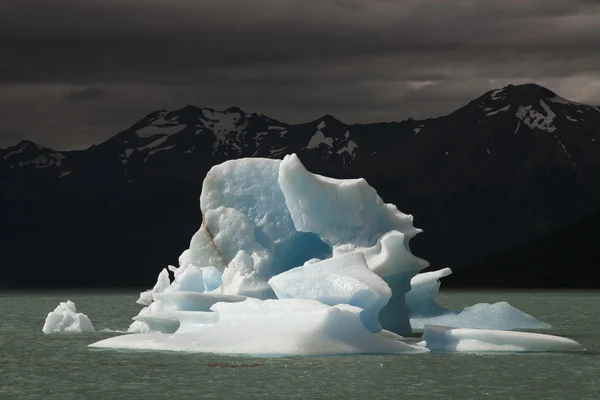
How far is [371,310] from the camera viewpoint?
96.4 feet

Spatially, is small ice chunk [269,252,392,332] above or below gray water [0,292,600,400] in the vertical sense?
above

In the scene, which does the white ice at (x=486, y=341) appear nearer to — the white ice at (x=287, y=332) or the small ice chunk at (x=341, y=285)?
the white ice at (x=287, y=332)

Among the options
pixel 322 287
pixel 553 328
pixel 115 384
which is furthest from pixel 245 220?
pixel 553 328

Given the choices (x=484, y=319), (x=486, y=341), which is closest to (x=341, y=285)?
(x=486, y=341)

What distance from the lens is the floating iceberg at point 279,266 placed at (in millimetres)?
28656

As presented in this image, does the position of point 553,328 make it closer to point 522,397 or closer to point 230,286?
point 230,286

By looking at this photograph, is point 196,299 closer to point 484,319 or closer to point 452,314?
point 452,314

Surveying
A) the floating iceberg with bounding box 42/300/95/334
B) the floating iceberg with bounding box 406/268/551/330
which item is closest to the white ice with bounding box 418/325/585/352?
the floating iceberg with bounding box 406/268/551/330

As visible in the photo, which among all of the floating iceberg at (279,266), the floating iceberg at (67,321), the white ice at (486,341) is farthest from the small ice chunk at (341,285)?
the floating iceberg at (67,321)

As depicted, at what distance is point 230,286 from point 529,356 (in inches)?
368

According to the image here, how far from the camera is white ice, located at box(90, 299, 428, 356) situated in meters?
27.4

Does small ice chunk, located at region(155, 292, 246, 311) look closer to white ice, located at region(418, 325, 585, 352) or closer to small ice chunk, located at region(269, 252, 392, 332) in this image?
small ice chunk, located at region(269, 252, 392, 332)

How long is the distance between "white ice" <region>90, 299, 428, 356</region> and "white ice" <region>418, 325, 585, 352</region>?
964mm

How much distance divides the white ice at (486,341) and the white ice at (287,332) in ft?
3.16
